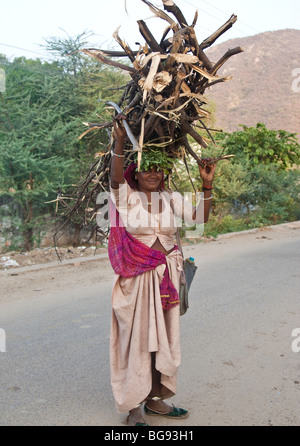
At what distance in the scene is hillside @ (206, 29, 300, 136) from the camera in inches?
2282

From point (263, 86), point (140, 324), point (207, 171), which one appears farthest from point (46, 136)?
point (263, 86)

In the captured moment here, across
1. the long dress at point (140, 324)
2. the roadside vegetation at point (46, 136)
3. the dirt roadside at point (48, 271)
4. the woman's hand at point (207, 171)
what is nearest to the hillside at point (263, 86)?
the roadside vegetation at point (46, 136)

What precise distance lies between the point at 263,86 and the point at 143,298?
68601 millimetres

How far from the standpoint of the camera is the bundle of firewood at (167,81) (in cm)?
310

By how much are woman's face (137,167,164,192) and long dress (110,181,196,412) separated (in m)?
0.09

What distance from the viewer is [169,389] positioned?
3.42 meters

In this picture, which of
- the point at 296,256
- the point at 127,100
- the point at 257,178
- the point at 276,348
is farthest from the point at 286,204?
the point at 127,100

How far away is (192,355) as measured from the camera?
461 cm

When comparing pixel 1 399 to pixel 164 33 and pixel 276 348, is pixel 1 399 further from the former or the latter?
pixel 164 33

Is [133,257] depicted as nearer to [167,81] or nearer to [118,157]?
[118,157]

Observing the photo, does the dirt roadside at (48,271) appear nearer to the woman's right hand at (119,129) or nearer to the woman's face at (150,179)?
the woman's face at (150,179)

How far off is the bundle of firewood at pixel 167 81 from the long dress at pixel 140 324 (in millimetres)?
417

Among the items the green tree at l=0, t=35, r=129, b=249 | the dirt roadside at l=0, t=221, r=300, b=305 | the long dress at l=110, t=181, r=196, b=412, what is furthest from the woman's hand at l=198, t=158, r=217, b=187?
the green tree at l=0, t=35, r=129, b=249

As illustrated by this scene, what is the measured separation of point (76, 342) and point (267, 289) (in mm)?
3163
